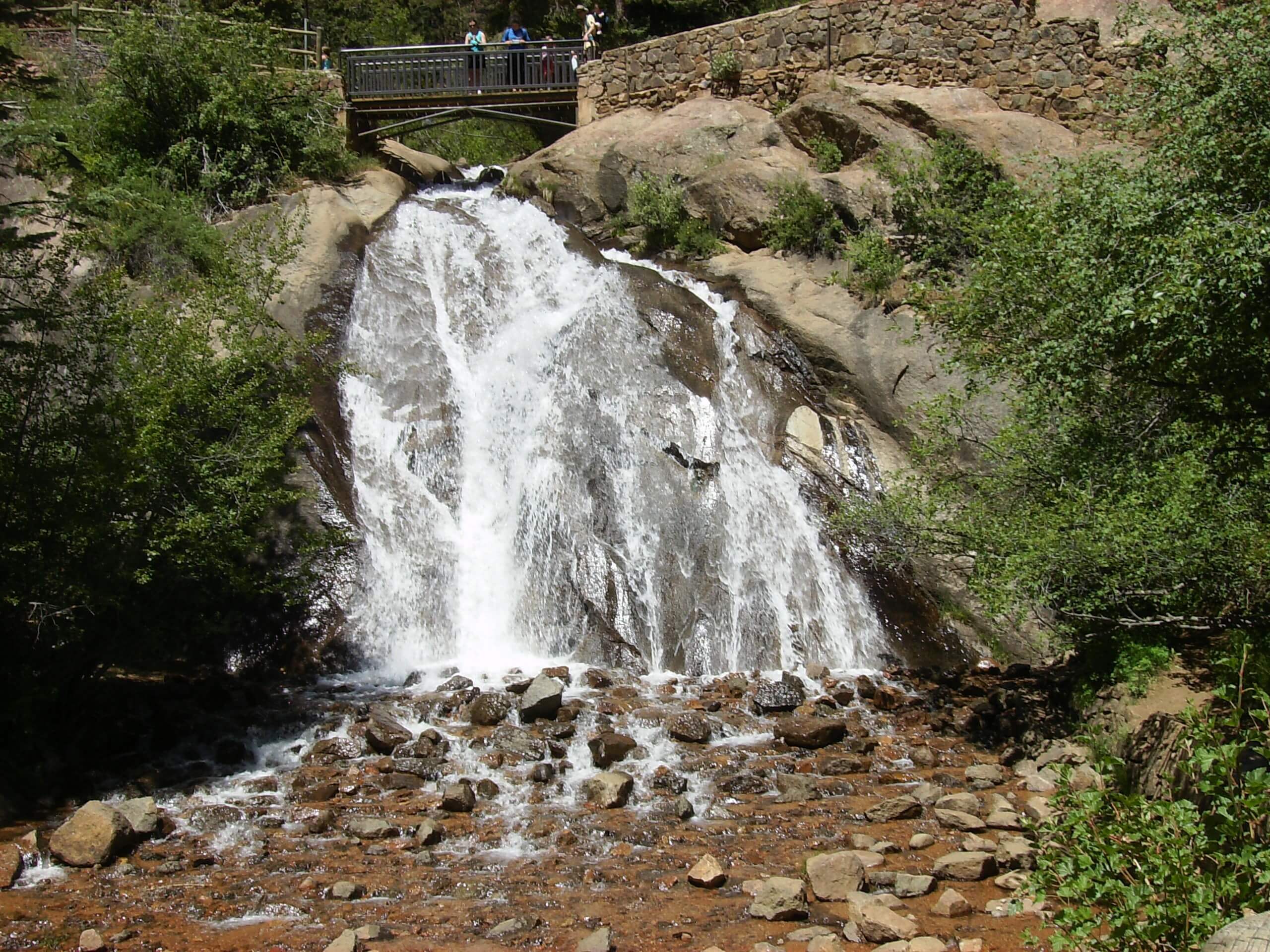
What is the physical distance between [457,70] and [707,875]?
68.3ft

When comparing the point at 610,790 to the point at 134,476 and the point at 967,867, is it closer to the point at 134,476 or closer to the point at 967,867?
the point at 967,867

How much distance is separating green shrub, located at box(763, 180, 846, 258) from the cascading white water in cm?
203

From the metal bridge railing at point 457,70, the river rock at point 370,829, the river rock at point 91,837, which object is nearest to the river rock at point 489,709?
the river rock at point 370,829

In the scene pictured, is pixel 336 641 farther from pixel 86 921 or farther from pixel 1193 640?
pixel 1193 640

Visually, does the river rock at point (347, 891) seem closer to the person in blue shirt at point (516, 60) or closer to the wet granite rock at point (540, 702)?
the wet granite rock at point (540, 702)

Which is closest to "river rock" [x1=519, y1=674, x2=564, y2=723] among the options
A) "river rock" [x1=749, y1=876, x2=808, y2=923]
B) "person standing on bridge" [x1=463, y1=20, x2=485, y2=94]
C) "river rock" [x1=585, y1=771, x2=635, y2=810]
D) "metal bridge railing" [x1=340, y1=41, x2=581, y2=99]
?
"river rock" [x1=585, y1=771, x2=635, y2=810]

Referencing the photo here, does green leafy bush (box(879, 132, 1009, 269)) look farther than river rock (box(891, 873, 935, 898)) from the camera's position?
Yes

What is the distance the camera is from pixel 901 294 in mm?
19672

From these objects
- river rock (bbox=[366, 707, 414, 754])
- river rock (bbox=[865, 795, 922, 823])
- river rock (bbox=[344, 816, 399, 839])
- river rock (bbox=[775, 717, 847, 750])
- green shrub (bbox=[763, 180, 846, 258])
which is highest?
green shrub (bbox=[763, 180, 846, 258])

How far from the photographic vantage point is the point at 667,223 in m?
21.8

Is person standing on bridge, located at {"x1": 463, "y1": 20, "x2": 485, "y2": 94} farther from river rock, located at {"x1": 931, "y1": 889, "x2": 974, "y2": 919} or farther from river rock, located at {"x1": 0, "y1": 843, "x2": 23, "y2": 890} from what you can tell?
river rock, located at {"x1": 931, "y1": 889, "x2": 974, "y2": 919}

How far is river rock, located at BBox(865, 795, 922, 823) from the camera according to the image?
9.89 meters

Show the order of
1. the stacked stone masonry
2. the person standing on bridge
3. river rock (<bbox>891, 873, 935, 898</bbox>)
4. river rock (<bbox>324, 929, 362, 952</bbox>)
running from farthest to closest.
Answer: the person standing on bridge, the stacked stone masonry, river rock (<bbox>891, 873, 935, 898</bbox>), river rock (<bbox>324, 929, 362, 952</bbox>)

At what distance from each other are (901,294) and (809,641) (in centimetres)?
759
